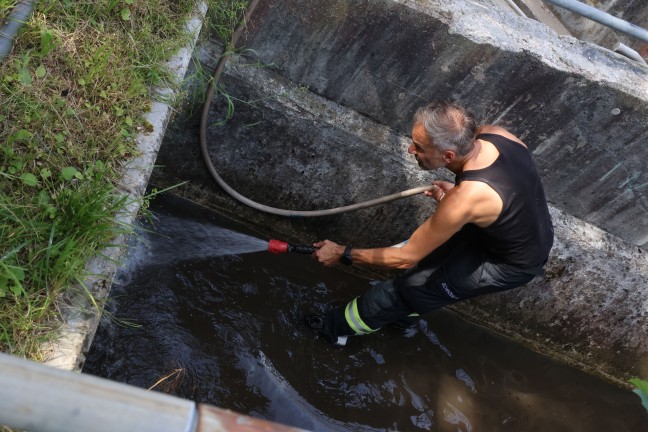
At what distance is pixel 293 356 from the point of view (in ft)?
12.5

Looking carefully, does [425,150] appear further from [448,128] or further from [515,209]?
[515,209]

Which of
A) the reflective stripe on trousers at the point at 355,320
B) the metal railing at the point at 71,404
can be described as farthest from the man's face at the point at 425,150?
the metal railing at the point at 71,404

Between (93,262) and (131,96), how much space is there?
96 cm

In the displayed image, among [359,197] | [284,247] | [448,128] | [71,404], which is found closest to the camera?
[71,404]

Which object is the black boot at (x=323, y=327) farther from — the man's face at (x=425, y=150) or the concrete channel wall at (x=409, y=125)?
the man's face at (x=425, y=150)

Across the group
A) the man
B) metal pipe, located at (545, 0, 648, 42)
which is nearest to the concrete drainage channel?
metal pipe, located at (545, 0, 648, 42)

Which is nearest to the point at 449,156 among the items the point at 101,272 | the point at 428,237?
the point at 428,237

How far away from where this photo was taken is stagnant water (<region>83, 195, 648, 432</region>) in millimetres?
3410

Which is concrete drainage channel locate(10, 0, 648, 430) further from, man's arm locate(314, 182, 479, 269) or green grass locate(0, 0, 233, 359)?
man's arm locate(314, 182, 479, 269)

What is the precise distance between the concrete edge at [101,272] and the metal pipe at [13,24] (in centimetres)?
67

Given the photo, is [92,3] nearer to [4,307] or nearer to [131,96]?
[131,96]

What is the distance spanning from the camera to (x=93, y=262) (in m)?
2.32

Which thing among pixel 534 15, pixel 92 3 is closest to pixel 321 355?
pixel 92 3

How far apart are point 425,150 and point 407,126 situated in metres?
0.85
